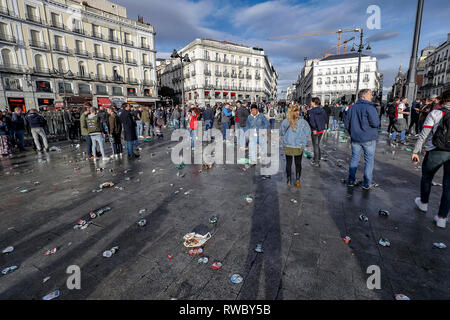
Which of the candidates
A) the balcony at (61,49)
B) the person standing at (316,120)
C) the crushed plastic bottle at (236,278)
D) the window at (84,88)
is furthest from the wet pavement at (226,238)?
the balcony at (61,49)

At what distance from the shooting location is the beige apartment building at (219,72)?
47.1 m

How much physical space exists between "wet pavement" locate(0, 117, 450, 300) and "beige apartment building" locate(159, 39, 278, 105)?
138 feet

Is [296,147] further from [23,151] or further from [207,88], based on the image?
[207,88]

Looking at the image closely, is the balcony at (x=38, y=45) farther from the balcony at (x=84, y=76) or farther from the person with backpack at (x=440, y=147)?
the person with backpack at (x=440, y=147)

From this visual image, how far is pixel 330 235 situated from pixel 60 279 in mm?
3244

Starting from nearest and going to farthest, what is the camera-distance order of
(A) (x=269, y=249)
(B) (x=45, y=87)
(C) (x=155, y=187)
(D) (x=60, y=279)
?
(D) (x=60, y=279), (A) (x=269, y=249), (C) (x=155, y=187), (B) (x=45, y=87)

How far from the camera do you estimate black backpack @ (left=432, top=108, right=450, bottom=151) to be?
297 cm

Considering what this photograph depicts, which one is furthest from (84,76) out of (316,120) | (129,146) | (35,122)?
(316,120)

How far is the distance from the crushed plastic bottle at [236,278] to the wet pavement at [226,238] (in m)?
0.04

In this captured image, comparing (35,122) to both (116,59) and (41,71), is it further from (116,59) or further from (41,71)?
(116,59)

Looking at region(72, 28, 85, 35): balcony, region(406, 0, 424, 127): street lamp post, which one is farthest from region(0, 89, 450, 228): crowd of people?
region(72, 28, 85, 35): balcony

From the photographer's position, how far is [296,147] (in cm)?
465

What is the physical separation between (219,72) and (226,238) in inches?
1996
